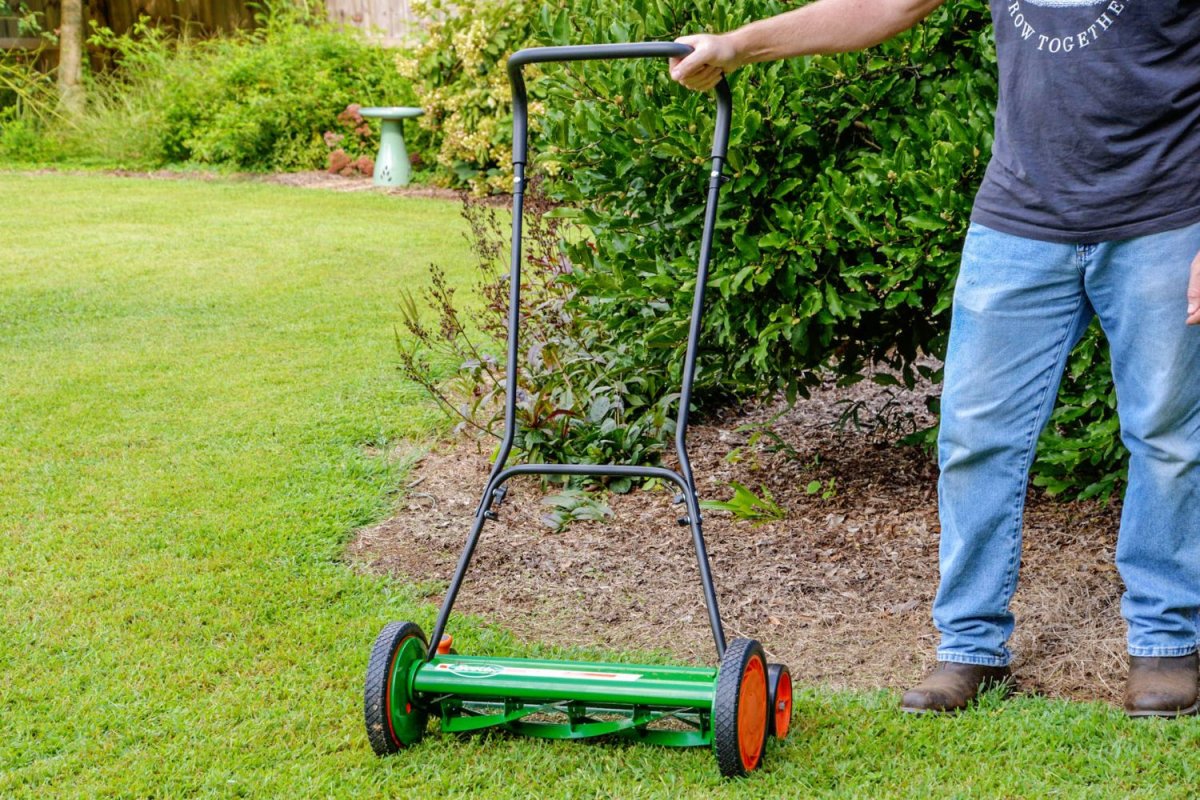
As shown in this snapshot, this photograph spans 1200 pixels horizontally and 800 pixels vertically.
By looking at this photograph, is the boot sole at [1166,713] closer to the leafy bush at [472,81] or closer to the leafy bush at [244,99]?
the leafy bush at [472,81]

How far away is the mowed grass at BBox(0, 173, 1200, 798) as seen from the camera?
2.66 meters

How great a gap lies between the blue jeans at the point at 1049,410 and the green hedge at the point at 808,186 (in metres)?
0.59

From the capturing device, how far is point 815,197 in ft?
12.0

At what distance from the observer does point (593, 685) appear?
101 inches

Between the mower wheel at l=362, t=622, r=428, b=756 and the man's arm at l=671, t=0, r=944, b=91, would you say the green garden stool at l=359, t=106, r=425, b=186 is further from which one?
the mower wheel at l=362, t=622, r=428, b=756

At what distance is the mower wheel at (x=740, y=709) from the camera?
8.09 ft

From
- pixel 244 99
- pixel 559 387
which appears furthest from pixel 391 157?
pixel 559 387

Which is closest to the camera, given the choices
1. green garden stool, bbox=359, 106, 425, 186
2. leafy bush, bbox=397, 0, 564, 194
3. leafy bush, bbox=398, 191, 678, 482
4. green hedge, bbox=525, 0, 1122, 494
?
green hedge, bbox=525, 0, 1122, 494

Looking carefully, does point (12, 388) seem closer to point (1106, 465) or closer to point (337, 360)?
point (337, 360)

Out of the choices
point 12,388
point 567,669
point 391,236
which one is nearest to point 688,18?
point 567,669

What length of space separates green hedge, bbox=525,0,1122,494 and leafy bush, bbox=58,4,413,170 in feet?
30.1

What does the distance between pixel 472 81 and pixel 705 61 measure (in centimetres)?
870

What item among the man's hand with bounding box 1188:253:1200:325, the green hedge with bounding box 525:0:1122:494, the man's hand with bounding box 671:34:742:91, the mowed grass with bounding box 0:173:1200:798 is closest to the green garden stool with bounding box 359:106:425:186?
the mowed grass with bounding box 0:173:1200:798

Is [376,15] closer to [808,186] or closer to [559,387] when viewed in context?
[559,387]
